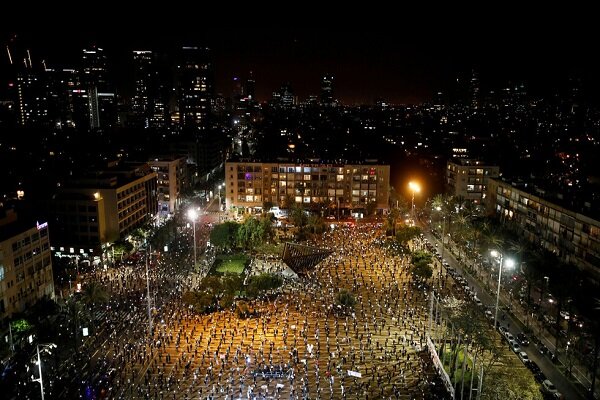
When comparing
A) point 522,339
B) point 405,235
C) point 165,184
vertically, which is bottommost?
point 522,339

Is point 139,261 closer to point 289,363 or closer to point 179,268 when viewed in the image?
point 179,268

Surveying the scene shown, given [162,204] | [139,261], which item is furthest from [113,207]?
[162,204]

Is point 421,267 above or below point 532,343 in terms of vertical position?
above

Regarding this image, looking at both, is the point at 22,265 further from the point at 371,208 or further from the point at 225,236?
the point at 371,208

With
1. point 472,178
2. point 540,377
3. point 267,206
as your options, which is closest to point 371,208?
point 267,206

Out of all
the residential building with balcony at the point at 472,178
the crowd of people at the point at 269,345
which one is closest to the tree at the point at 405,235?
the crowd of people at the point at 269,345
